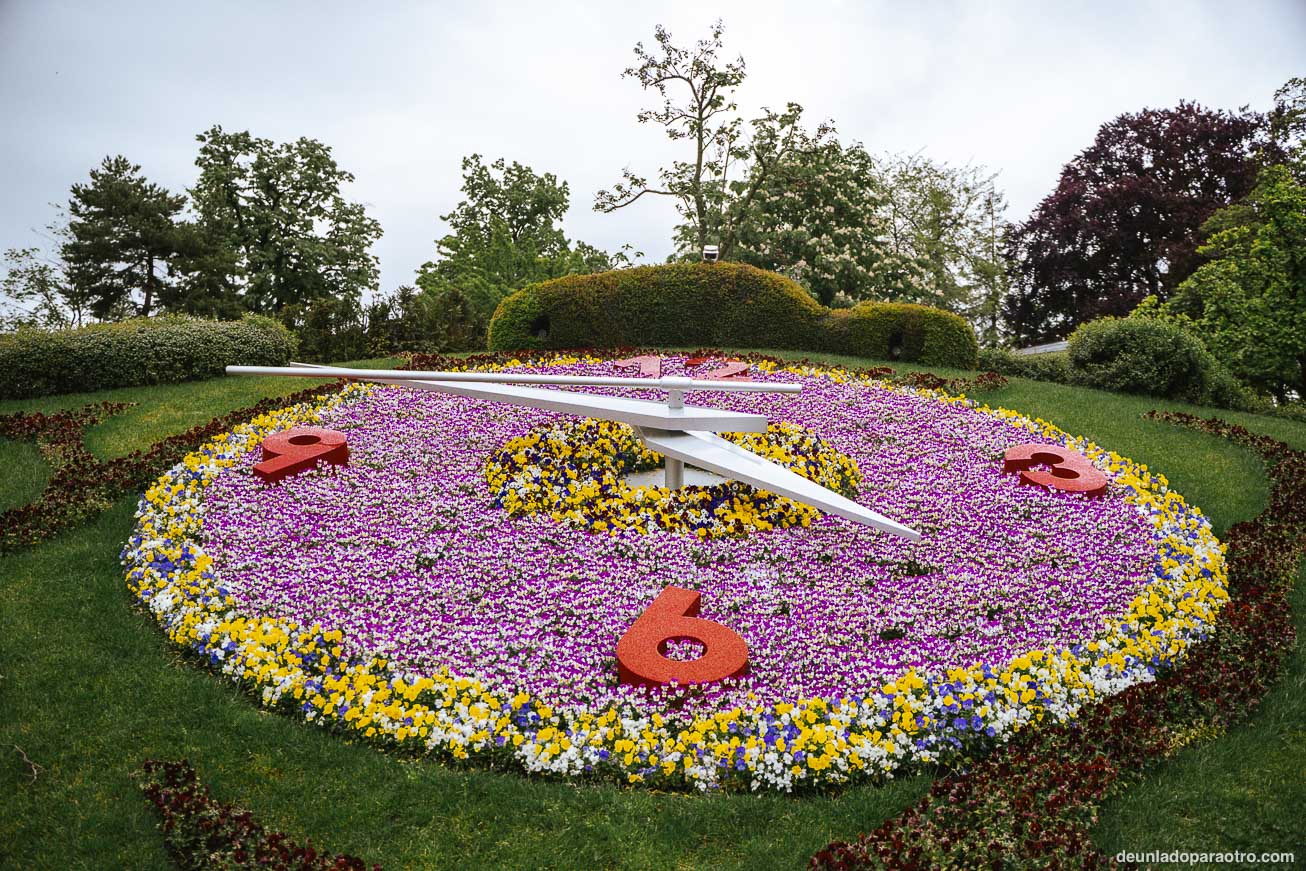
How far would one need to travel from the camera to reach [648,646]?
4227 mm

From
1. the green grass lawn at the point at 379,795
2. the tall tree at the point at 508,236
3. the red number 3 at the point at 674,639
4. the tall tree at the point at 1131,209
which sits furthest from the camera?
the tall tree at the point at 508,236

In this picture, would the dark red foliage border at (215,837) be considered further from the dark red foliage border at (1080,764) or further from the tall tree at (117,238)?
the tall tree at (117,238)

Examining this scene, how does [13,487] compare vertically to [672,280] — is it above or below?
below

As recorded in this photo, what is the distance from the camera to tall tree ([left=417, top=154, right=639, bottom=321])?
1120 inches

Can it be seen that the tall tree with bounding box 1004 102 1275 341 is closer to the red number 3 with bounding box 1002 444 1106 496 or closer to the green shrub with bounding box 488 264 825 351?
the green shrub with bounding box 488 264 825 351

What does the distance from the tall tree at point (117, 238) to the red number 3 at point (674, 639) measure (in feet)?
87.4

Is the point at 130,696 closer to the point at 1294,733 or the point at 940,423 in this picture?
the point at 1294,733

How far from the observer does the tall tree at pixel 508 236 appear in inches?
1120

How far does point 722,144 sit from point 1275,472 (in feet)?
50.7

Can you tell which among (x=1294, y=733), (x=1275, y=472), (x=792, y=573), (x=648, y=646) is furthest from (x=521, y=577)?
(x=1275, y=472)

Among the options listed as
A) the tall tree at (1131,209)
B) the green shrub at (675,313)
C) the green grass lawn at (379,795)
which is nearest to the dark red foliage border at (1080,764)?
the green grass lawn at (379,795)

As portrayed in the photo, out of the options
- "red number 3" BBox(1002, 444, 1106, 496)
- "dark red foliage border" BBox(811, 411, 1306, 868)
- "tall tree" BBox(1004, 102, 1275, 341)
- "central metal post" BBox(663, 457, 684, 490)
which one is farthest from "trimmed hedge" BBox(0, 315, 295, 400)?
"tall tree" BBox(1004, 102, 1275, 341)

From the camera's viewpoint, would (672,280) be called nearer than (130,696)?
No

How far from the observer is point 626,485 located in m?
6.39
